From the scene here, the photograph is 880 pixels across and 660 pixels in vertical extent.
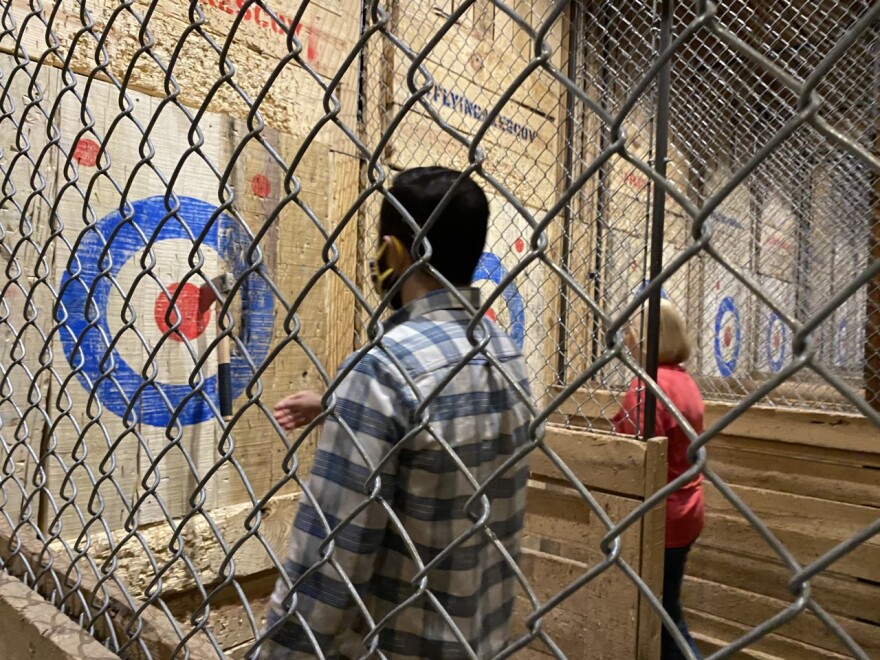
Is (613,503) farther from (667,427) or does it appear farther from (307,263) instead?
(307,263)

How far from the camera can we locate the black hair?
3.10 ft

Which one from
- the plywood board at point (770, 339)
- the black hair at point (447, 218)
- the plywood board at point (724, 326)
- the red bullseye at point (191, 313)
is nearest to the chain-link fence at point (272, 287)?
→ the red bullseye at point (191, 313)

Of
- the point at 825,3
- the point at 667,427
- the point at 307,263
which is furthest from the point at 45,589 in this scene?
the point at 825,3

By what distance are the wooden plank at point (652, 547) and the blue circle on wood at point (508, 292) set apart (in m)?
1.47

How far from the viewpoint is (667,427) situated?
238 centimetres

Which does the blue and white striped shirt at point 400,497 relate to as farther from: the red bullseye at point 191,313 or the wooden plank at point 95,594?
the red bullseye at point 191,313

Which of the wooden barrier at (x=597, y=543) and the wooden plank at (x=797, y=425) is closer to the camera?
the wooden barrier at (x=597, y=543)

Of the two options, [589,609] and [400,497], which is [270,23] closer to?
[400,497]

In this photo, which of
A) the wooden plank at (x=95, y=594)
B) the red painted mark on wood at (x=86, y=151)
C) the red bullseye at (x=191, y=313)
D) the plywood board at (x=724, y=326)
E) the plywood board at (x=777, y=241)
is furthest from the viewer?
the plywood board at (x=777, y=241)

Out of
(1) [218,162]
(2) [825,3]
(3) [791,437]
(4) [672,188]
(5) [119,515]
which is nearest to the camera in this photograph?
(4) [672,188]

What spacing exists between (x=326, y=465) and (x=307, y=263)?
194 cm

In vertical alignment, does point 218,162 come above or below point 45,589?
above

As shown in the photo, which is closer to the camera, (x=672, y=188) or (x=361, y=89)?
(x=672, y=188)

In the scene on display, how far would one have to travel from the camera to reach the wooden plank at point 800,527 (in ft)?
10.1
